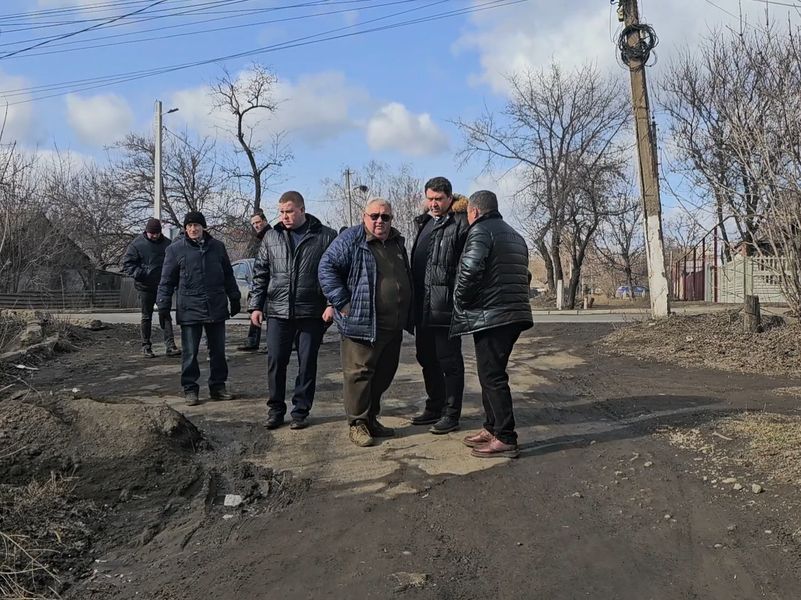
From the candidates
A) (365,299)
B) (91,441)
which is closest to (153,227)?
(91,441)

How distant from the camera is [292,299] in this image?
5.36 m

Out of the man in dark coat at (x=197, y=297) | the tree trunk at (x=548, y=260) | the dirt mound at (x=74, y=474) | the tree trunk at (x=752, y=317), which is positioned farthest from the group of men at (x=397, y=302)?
the tree trunk at (x=548, y=260)

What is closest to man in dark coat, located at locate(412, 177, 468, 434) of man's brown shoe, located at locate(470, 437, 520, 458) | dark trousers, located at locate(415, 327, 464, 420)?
dark trousers, located at locate(415, 327, 464, 420)

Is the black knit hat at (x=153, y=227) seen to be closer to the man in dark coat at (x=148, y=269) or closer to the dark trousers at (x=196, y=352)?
the man in dark coat at (x=148, y=269)

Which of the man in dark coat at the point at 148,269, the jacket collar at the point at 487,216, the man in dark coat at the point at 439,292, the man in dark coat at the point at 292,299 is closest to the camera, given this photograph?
the jacket collar at the point at 487,216

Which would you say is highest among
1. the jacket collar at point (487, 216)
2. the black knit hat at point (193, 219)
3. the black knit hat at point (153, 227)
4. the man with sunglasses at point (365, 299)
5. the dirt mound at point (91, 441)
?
the black knit hat at point (153, 227)

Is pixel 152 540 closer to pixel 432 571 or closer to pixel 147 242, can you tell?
pixel 432 571

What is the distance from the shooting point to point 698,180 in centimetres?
1341

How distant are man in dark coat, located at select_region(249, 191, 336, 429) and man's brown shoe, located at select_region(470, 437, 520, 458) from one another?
154 centimetres

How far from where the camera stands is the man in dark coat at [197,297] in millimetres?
6328

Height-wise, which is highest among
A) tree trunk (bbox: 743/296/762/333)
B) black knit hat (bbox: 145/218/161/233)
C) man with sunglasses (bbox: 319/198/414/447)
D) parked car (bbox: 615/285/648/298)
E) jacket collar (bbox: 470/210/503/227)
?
Answer: black knit hat (bbox: 145/218/161/233)

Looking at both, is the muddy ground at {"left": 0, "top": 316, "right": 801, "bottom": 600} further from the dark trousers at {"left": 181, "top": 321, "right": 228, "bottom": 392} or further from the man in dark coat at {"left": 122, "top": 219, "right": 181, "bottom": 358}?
the man in dark coat at {"left": 122, "top": 219, "right": 181, "bottom": 358}

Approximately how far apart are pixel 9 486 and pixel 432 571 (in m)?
2.54

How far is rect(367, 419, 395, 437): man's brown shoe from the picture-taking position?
5.11 m
